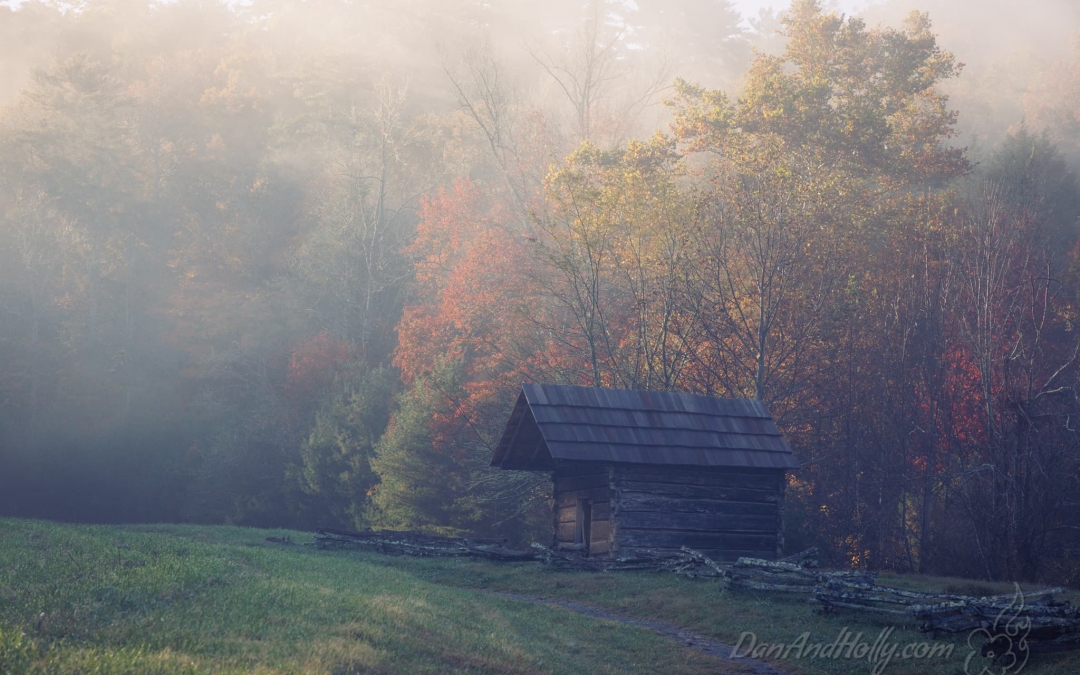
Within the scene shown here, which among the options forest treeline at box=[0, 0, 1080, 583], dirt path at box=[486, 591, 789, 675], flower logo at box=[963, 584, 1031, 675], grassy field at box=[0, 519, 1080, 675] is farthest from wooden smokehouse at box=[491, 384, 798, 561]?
flower logo at box=[963, 584, 1031, 675]

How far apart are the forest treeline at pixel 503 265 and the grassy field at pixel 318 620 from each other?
37.3 ft

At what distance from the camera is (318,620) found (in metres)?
11.3

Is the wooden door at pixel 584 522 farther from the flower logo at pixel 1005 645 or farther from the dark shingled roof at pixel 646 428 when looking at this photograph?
the flower logo at pixel 1005 645

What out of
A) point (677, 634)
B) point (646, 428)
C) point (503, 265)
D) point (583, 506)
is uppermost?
point (503, 265)

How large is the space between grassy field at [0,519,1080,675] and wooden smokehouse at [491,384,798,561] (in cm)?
305

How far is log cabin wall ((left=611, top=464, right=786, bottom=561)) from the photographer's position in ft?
74.6

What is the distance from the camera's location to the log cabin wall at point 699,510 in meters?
22.8

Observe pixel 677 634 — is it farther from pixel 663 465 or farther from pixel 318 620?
pixel 663 465

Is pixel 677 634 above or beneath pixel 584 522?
beneath

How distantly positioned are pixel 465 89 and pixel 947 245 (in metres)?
36.3

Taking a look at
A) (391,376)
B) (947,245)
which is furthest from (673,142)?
(391,376)

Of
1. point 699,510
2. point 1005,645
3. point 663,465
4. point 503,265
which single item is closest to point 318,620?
point 1005,645

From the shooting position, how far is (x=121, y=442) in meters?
58.2

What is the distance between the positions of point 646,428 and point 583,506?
330 centimetres
